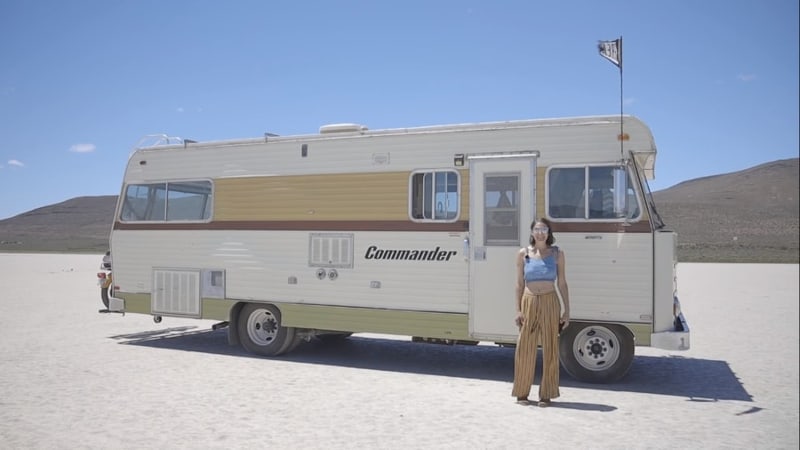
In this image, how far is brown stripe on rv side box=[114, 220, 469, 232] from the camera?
8463mm

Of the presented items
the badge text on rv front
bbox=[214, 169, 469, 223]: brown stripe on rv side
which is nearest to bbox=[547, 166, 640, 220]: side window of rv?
bbox=[214, 169, 469, 223]: brown stripe on rv side

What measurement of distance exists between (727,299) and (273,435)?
16.8 m

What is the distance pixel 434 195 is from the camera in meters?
8.55

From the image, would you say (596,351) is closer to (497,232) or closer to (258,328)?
(497,232)

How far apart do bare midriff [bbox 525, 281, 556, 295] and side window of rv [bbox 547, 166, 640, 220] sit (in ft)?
4.62

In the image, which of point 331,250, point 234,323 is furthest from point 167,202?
point 331,250

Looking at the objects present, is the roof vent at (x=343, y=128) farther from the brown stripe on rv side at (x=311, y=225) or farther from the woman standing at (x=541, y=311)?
the woman standing at (x=541, y=311)

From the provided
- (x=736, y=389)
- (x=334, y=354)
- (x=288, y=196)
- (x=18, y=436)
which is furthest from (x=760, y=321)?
(x=18, y=436)

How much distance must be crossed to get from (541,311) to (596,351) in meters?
1.52

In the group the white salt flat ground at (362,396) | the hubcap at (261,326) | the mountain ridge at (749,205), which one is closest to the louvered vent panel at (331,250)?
the hubcap at (261,326)

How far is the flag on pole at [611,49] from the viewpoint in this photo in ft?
22.7

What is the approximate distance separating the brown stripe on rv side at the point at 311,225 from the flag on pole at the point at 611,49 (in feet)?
8.85

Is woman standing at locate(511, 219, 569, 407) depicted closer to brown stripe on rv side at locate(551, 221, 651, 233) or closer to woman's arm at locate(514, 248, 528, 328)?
woman's arm at locate(514, 248, 528, 328)

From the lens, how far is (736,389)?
757 cm
